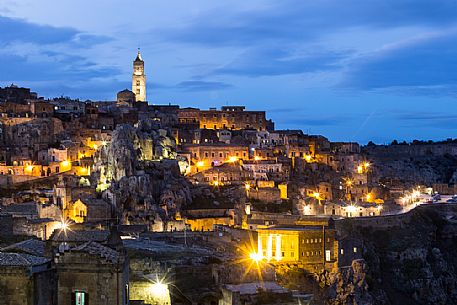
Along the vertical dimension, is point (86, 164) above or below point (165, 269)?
above

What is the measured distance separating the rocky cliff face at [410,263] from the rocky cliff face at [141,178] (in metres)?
15.9

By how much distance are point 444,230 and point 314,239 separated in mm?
27798

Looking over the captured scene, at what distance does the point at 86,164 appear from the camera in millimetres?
71438

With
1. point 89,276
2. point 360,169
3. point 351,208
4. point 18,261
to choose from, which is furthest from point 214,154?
point 18,261

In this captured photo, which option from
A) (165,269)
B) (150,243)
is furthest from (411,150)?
(165,269)

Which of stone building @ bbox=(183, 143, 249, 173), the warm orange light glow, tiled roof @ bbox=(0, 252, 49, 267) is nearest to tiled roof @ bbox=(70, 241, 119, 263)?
tiled roof @ bbox=(0, 252, 49, 267)

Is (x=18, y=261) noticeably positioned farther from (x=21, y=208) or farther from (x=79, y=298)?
(x=21, y=208)

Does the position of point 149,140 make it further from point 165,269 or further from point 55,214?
point 165,269

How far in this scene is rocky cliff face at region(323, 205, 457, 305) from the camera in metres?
60.0

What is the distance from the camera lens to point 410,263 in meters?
66.1

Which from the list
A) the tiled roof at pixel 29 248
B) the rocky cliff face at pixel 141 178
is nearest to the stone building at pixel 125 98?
the rocky cliff face at pixel 141 178

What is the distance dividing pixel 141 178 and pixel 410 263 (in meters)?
25.3

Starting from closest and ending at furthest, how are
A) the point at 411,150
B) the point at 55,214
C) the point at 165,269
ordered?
the point at 165,269
the point at 55,214
the point at 411,150

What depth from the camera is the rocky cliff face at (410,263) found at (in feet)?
197
